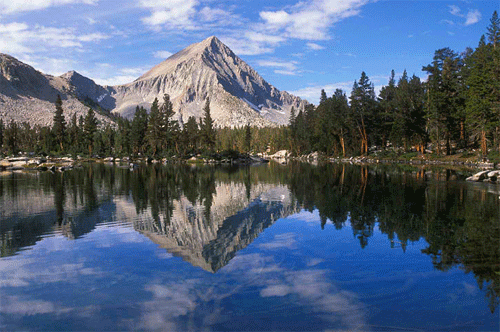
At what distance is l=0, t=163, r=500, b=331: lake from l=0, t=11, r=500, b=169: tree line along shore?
146 feet

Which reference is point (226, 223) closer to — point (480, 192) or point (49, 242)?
point (49, 242)

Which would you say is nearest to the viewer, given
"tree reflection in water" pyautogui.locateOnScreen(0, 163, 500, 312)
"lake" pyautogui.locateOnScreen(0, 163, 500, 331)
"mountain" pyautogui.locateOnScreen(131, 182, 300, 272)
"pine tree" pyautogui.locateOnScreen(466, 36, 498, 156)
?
"lake" pyautogui.locateOnScreen(0, 163, 500, 331)

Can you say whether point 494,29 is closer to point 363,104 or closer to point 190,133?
point 363,104

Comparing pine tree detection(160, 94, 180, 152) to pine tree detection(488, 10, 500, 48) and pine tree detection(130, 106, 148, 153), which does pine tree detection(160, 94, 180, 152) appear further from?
pine tree detection(488, 10, 500, 48)

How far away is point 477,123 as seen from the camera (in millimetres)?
62938

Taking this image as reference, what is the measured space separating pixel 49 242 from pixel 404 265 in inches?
538

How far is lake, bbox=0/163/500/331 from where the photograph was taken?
8352 mm

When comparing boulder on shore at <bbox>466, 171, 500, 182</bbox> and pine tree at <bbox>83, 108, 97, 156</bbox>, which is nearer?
boulder on shore at <bbox>466, 171, 500, 182</bbox>

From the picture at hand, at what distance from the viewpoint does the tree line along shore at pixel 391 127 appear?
62.1m

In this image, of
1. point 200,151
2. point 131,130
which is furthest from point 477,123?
point 131,130

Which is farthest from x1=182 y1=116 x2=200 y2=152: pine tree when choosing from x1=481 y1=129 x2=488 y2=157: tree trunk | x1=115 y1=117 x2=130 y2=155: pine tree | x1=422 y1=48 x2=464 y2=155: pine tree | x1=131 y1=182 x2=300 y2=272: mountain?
x1=131 y1=182 x2=300 y2=272: mountain

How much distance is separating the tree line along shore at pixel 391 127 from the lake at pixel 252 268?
146 ft

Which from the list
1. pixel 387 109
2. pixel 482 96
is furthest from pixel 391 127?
pixel 482 96

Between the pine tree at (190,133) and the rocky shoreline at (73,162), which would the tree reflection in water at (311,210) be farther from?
the pine tree at (190,133)
